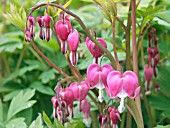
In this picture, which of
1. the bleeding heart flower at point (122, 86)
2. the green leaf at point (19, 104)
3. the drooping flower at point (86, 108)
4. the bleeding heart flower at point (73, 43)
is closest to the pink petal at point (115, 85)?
the bleeding heart flower at point (122, 86)

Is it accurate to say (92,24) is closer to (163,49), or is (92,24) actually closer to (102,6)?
(163,49)

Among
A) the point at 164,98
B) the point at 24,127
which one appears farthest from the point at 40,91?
the point at 164,98

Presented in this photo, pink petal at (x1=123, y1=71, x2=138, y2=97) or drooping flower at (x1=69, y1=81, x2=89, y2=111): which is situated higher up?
pink petal at (x1=123, y1=71, x2=138, y2=97)

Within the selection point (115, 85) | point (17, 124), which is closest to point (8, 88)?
point (17, 124)

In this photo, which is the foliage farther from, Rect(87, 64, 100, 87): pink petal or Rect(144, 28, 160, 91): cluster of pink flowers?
Rect(87, 64, 100, 87): pink petal

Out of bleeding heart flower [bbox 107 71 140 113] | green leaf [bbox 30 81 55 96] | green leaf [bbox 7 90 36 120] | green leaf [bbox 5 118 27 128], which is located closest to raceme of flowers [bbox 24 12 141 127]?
bleeding heart flower [bbox 107 71 140 113]

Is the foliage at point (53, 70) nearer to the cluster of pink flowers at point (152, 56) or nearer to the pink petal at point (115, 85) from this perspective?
the cluster of pink flowers at point (152, 56)

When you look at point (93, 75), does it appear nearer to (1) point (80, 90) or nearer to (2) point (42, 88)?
(1) point (80, 90)

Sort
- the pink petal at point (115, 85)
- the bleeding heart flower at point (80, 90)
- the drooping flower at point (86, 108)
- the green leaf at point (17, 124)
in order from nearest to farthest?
the pink petal at point (115, 85)
the bleeding heart flower at point (80, 90)
the drooping flower at point (86, 108)
the green leaf at point (17, 124)
